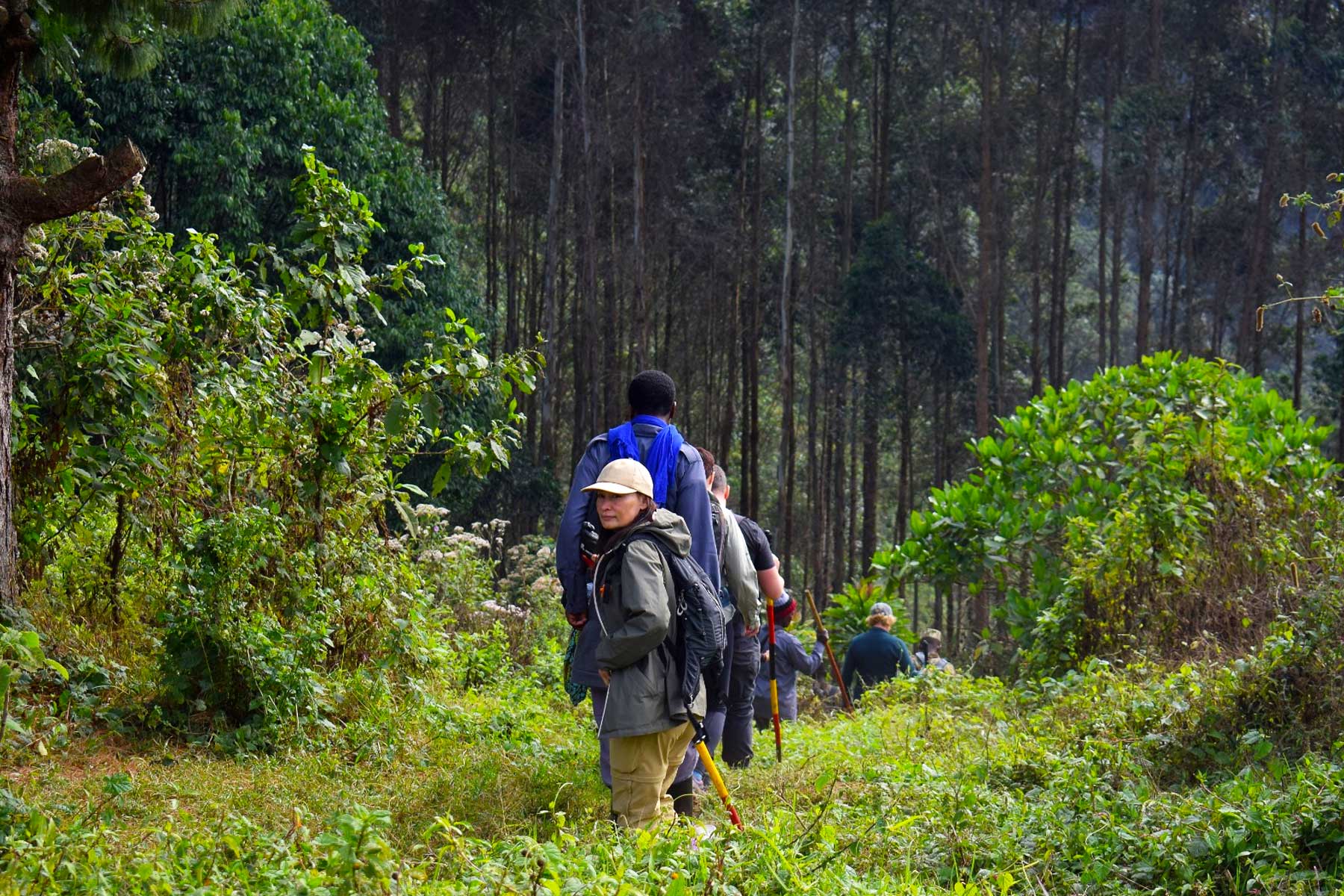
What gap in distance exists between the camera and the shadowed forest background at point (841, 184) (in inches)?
1046

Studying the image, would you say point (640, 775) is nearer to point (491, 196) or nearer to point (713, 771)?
point (713, 771)

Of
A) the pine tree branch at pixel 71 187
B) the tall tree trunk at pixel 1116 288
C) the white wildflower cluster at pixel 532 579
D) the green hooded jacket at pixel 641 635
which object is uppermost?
the tall tree trunk at pixel 1116 288

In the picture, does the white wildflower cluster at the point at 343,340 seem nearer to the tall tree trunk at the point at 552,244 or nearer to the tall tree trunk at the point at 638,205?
the tall tree trunk at the point at 552,244

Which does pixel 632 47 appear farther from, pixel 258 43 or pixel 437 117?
pixel 258 43

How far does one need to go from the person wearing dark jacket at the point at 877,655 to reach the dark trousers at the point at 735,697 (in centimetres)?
340

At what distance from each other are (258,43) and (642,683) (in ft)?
45.1

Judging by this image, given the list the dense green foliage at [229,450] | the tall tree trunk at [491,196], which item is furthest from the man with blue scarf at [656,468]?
the tall tree trunk at [491,196]

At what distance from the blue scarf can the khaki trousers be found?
3.07 feet

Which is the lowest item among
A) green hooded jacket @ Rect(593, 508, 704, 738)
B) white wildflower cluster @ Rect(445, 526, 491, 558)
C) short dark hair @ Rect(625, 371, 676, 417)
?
white wildflower cluster @ Rect(445, 526, 491, 558)

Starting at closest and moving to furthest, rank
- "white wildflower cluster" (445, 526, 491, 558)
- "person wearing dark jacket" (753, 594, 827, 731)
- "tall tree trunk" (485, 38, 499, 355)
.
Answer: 1. "person wearing dark jacket" (753, 594, 827, 731)
2. "white wildflower cluster" (445, 526, 491, 558)
3. "tall tree trunk" (485, 38, 499, 355)

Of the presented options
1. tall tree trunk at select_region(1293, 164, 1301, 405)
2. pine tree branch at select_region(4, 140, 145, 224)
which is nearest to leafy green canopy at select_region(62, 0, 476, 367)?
pine tree branch at select_region(4, 140, 145, 224)

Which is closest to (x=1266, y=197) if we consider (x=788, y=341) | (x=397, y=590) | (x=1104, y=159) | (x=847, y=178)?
(x=1104, y=159)

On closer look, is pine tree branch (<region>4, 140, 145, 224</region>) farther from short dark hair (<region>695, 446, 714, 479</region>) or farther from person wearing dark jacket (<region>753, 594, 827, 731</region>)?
person wearing dark jacket (<region>753, 594, 827, 731</region>)

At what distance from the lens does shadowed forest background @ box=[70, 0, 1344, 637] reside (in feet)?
87.1
